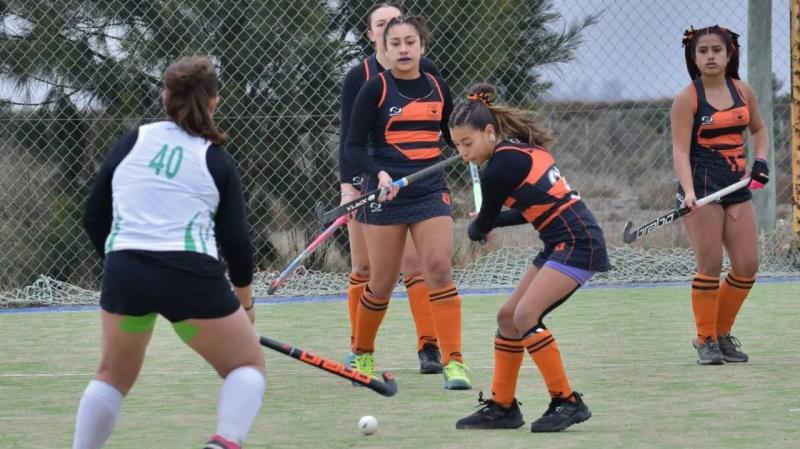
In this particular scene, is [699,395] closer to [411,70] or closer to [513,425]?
[513,425]

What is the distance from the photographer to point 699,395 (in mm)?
5492

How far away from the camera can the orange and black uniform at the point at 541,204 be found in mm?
4879

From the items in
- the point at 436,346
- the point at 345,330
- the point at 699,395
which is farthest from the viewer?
the point at 345,330

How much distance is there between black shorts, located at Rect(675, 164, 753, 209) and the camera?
6457 millimetres

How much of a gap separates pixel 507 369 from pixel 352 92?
1.77 metres

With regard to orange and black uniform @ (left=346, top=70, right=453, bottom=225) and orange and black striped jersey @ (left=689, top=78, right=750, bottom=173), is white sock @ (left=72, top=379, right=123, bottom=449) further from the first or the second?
orange and black striped jersey @ (left=689, top=78, right=750, bottom=173)

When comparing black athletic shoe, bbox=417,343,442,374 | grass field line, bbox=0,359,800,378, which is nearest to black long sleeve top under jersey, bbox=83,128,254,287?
black athletic shoe, bbox=417,343,442,374

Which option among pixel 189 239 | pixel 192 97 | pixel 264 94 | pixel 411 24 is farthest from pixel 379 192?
pixel 264 94

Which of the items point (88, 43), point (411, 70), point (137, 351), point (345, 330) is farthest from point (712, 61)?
point (88, 43)

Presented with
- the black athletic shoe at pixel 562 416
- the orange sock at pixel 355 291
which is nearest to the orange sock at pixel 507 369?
the black athletic shoe at pixel 562 416

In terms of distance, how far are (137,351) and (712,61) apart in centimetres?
340

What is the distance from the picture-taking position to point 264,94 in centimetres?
1020

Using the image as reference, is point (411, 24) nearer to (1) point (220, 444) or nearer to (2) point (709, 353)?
(2) point (709, 353)

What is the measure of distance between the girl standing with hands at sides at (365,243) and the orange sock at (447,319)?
0.37 meters
